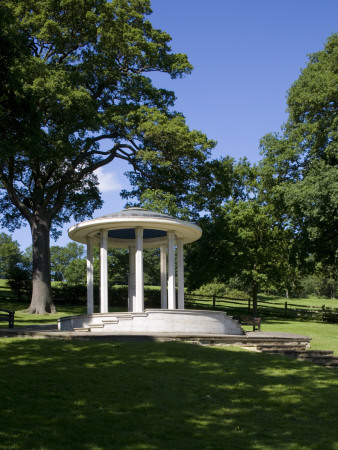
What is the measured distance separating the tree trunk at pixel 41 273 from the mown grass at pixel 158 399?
1713cm

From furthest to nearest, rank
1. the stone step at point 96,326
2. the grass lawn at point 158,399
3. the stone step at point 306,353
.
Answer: the stone step at point 96,326, the stone step at point 306,353, the grass lawn at point 158,399

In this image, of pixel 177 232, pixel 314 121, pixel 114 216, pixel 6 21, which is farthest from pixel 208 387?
pixel 314 121

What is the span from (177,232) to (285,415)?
43.9ft

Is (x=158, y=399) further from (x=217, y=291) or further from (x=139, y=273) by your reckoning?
(x=217, y=291)

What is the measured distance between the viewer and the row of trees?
29016 mm

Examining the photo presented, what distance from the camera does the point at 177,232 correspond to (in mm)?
21312

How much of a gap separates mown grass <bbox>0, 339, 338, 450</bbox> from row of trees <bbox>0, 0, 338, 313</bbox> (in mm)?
16965

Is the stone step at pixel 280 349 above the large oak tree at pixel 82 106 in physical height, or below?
below

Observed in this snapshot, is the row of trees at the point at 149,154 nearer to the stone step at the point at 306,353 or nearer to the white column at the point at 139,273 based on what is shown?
the white column at the point at 139,273

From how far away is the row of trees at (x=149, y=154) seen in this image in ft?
95.2

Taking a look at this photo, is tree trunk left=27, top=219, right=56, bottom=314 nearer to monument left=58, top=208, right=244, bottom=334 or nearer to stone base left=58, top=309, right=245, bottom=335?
monument left=58, top=208, right=244, bottom=334

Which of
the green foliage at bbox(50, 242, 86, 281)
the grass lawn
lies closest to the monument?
the grass lawn

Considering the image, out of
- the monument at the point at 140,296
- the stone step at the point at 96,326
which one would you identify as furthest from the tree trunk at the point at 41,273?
the stone step at the point at 96,326

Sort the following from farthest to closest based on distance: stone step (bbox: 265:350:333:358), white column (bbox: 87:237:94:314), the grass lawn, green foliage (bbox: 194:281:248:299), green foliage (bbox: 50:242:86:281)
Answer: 1. green foliage (bbox: 50:242:86:281)
2. green foliage (bbox: 194:281:248:299)
3. white column (bbox: 87:237:94:314)
4. stone step (bbox: 265:350:333:358)
5. the grass lawn
